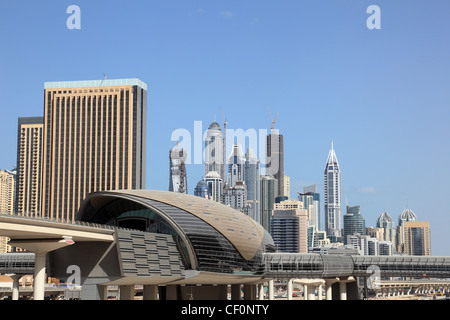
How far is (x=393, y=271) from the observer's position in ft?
499

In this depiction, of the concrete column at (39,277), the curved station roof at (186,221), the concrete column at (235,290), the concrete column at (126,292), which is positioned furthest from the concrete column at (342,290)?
the concrete column at (39,277)

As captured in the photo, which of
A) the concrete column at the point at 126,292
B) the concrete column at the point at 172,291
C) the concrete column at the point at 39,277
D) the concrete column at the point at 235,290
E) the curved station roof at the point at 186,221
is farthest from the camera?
the concrete column at the point at 235,290

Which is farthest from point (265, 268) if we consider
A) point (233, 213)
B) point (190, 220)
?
point (190, 220)

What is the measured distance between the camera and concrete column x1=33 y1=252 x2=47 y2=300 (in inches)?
3168

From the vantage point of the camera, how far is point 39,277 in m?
82.0

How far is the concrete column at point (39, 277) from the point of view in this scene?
8046 cm

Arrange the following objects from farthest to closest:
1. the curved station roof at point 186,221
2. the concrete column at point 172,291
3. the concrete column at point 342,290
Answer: the concrete column at point 342,290
the concrete column at point 172,291
the curved station roof at point 186,221

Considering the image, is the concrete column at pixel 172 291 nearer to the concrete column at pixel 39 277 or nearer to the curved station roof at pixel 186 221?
the curved station roof at pixel 186 221

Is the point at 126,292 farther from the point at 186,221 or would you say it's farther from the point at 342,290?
the point at 342,290

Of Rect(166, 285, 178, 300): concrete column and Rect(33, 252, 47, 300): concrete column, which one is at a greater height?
Rect(33, 252, 47, 300): concrete column

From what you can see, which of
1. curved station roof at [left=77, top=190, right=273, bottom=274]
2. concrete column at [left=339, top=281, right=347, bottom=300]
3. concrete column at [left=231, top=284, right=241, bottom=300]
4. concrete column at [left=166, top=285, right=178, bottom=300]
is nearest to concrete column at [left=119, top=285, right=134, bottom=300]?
curved station roof at [left=77, top=190, right=273, bottom=274]

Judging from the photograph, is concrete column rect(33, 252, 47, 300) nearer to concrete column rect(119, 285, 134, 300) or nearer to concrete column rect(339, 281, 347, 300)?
concrete column rect(119, 285, 134, 300)

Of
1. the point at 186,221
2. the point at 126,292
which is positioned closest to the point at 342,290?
the point at 186,221

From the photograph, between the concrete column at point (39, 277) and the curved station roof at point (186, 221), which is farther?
the curved station roof at point (186, 221)
